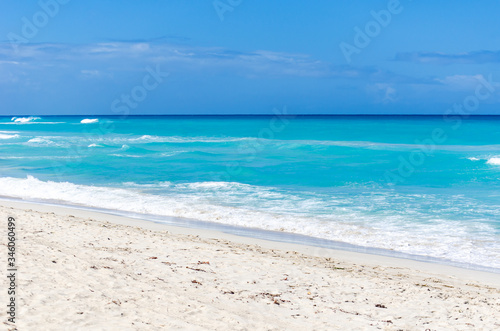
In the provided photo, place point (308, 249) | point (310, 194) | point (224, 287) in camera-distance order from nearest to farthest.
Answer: point (224, 287) < point (308, 249) < point (310, 194)

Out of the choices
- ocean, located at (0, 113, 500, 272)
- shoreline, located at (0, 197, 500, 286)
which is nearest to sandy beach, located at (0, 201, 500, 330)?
shoreline, located at (0, 197, 500, 286)

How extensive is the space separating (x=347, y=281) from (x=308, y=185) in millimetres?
10346

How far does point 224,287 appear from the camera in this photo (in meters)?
6.16

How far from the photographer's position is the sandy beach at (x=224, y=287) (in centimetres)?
500

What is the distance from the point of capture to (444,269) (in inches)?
306

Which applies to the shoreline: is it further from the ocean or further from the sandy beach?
the ocean

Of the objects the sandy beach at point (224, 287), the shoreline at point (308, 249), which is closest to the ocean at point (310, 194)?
the shoreline at point (308, 249)

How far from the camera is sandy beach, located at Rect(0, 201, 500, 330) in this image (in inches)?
197

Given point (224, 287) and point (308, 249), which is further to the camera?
point (308, 249)

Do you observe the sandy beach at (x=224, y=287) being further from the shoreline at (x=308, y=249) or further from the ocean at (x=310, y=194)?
the ocean at (x=310, y=194)

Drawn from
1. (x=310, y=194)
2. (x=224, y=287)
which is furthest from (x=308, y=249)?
(x=310, y=194)

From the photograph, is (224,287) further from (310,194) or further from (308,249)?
(310,194)

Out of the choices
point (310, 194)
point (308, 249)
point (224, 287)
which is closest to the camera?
point (224, 287)

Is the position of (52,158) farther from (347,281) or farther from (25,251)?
(347,281)
